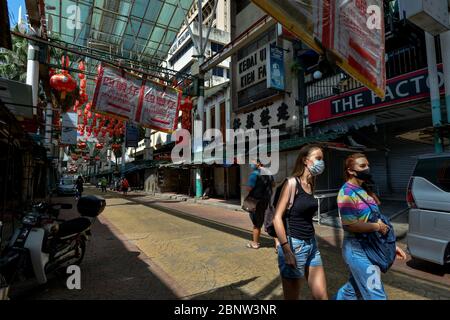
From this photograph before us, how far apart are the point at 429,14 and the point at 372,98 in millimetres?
3708

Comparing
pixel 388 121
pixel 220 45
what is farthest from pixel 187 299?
pixel 220 45

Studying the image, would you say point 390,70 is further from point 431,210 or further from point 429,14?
point 431,210

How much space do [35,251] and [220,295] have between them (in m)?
2.42

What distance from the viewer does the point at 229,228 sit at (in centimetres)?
925

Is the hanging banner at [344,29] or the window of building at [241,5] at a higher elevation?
the window of building at [241,5]

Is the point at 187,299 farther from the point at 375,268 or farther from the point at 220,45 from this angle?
the point at 220,45

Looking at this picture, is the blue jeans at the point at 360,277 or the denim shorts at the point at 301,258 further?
the denim shorts at the point at 301,258

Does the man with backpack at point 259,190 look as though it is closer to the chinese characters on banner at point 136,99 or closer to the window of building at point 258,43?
the chinese characters on banner at point 136,99

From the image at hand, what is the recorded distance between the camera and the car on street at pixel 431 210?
438cm

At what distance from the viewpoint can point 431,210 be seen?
14.9 ft

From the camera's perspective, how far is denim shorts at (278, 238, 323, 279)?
2658mm

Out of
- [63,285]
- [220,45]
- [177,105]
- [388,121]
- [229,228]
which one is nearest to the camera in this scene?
[63,285]

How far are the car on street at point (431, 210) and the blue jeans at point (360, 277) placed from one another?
259 cm

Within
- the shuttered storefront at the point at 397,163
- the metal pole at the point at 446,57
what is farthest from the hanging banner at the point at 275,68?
the metal pole at the point at 446,57
